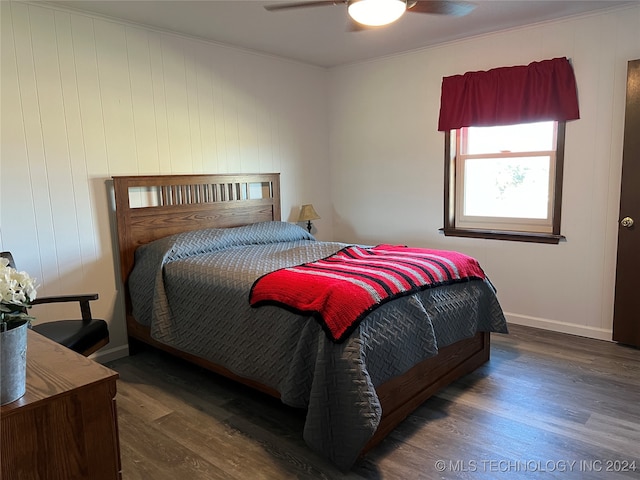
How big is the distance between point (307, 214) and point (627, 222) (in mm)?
2651

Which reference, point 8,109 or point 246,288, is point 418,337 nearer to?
point 246,288

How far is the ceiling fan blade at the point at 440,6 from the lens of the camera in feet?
7.58

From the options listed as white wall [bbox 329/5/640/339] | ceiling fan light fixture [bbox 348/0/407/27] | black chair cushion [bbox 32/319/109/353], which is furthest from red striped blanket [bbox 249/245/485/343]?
ceiling fan light fixture [bbox 348/0/407/27]

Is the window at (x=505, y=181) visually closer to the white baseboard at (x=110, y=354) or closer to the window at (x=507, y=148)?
the window at (x=507, y=148)

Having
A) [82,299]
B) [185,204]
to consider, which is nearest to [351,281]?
[82,299]

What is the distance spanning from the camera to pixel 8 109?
271 cm

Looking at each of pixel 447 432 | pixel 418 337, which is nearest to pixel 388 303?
pixel 418 337

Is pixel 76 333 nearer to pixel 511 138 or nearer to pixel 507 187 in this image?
pixel 507 187

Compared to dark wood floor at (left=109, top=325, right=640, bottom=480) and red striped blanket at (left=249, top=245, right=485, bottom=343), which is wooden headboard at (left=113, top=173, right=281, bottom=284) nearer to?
dark wood floor at (left=109, top=325, right=640, bottom=480)

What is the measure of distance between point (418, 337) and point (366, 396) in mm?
531

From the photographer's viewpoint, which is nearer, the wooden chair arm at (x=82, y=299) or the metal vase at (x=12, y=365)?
the metal vase at (x=12, y=365)

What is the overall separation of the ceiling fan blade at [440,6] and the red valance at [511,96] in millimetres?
1303

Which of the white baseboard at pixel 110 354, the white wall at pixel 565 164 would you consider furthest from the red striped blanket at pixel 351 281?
the white baseboard at pixel 110 354

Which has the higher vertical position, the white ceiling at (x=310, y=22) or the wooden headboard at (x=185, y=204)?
the white ceiling at (x=310, y=22)
